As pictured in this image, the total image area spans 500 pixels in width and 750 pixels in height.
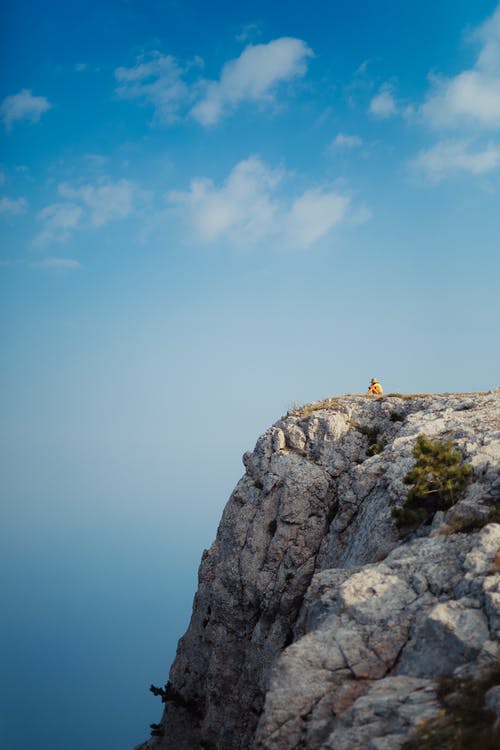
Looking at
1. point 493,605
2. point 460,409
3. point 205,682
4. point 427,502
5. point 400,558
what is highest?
point 460,409

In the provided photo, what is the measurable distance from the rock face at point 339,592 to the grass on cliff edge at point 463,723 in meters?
0.39

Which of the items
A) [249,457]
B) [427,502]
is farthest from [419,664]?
[249,457]

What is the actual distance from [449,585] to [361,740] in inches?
241

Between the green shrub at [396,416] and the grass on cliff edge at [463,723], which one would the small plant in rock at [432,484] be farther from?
the green shrub at [396,416]

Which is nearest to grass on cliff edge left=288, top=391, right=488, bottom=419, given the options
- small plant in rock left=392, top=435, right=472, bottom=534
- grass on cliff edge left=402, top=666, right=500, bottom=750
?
small plant in rock left=392, top=435, right=472, bottom=534

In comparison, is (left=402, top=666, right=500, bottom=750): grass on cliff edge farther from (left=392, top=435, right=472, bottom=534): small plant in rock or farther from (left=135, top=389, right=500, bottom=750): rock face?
(left=392, top=435, right=472, bottom=534): small plant in rock

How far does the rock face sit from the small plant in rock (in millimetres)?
703

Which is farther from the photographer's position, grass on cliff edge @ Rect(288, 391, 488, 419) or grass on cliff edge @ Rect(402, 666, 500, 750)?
grass on cliff edge @ Rect(288, 391, 488, 419)

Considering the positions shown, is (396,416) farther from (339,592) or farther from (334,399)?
(339,592)

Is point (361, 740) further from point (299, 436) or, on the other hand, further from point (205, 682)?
point (205, 682)

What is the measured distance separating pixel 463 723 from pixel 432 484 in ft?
39.8

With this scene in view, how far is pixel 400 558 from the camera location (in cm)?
1883

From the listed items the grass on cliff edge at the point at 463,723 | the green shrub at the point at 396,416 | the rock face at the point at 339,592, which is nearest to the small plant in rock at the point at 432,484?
the rock face at the point at 339,592

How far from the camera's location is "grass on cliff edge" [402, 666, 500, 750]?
35.4 feet
